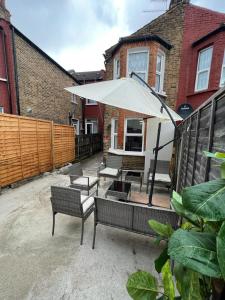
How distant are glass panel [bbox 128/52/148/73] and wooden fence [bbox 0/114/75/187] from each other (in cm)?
425

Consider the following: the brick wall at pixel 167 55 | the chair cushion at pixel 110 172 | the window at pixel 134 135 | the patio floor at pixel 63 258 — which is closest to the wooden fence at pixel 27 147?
the patio floor at pixel 63 258

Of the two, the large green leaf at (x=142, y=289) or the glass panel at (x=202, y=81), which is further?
the glass panel at (x=202, y=81)

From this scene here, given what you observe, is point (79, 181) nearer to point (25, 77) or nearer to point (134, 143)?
point (134, 143)

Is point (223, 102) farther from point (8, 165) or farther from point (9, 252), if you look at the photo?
point (8, 165)

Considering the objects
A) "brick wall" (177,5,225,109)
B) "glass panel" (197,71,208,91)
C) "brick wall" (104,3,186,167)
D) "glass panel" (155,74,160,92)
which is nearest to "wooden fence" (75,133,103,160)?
"brick wall" (104,3,186,167)

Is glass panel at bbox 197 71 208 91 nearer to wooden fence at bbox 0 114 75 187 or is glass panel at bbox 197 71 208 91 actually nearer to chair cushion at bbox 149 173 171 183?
chair cushion at bbox 149 173 171 183

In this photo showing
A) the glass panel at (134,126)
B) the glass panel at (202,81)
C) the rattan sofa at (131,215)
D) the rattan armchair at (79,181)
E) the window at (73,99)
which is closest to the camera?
the rattan sofa at (131,215)

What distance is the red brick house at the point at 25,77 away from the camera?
22.0 feet

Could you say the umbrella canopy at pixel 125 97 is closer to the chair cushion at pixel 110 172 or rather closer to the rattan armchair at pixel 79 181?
the rattan armchair at pixel 79 181

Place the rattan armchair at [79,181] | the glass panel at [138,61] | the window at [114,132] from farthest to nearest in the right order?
the window at [114,132], the glass panel at [138,61], the rattan armchair at [79,181]

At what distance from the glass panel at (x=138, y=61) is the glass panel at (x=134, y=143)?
2797 millimetres

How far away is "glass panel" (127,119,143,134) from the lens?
6820 millimetres

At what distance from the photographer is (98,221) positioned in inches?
108

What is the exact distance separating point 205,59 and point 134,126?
3.89 m
